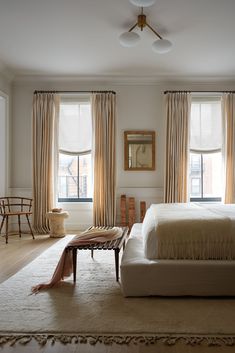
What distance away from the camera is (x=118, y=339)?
190 centimetres

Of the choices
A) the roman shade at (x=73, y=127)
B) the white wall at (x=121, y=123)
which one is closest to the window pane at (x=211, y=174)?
the white wall at (x=121, y=123)

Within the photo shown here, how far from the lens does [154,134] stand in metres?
6.02

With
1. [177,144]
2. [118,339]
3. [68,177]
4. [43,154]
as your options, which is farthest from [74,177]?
[118,339]

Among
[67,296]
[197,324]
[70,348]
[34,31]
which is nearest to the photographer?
[70,348]

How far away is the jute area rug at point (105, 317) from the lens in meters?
1.92

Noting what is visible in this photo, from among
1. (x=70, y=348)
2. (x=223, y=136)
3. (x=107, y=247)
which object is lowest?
(x=70, y=348)

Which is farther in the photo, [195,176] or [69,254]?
A: [195,176]

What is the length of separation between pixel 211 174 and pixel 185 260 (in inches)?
153

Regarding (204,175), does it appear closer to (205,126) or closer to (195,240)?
(205,126)

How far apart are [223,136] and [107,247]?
13.1 feet

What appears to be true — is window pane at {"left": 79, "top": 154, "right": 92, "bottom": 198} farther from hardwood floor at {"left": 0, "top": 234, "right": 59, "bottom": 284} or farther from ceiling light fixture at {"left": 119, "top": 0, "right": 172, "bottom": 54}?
ceiling light fixture at {"left": 119, "top": 0, "right": 172, "bottom": 54}

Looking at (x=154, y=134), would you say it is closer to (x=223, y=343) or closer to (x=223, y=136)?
(x=223, y=136)

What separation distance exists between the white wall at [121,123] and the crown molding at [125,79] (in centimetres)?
2

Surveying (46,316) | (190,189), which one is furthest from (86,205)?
(46,316)
